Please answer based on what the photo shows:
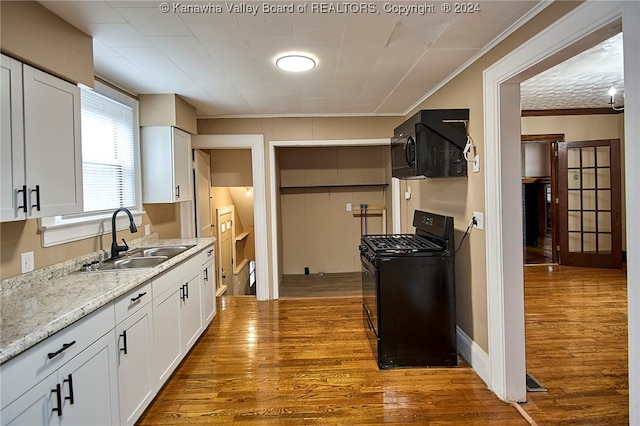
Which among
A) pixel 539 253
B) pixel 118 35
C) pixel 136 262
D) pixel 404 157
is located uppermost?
pixel 118 35

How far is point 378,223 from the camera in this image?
589cm

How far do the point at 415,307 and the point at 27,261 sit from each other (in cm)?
262

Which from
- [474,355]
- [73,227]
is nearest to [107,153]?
[73,227]

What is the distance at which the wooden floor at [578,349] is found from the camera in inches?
86.0

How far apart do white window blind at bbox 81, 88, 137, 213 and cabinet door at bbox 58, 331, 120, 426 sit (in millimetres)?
1339

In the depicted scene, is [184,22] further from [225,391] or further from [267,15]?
[225,391]

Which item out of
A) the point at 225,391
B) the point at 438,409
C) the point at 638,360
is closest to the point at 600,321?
the point at 438,409

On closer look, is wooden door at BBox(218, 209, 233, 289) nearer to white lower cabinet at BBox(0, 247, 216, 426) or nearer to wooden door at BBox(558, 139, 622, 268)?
white lower cabinet at BBox(0, 247, 216, 426)

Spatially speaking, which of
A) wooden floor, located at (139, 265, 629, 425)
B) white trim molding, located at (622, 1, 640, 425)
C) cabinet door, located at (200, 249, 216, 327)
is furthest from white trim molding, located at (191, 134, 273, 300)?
white trim molding, located at (622, 1, 640, 425)

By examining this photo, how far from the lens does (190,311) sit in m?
2.96

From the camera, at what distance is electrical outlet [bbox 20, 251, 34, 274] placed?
198cm

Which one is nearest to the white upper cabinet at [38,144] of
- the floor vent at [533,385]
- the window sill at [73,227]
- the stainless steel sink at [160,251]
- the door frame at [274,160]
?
the window sill at [73,227]

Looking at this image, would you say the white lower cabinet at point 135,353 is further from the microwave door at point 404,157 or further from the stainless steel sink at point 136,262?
the microwave door at point 404,157

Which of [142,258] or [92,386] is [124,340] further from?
[142,258]
